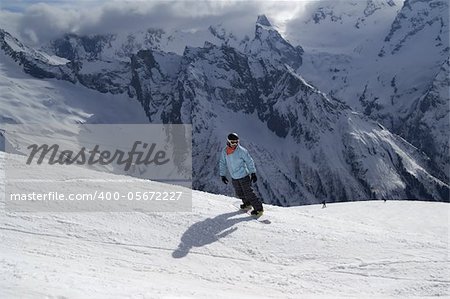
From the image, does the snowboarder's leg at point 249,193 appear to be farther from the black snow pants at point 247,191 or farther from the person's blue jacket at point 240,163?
the person's blue jacket at point 240,163

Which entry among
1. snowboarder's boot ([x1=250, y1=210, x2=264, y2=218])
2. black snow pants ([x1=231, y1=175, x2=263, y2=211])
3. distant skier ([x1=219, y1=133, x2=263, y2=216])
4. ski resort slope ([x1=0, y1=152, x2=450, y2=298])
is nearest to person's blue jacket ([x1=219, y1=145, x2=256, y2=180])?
distant skier ([x1=219, y1=133, x2=263, y2=216])

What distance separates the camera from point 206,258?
33.6 ft

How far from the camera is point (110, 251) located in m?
9.89

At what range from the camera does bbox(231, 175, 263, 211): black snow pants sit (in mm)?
13531

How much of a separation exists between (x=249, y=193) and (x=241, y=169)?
0.68m

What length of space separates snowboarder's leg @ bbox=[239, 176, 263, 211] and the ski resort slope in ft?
1.50

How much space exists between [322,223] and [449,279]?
178 inches

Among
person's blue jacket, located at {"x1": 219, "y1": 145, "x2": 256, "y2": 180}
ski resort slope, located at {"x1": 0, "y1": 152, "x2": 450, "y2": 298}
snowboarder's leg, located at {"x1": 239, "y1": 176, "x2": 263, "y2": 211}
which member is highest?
person's blue jacket, located at {"x1": 219, "y1": 145, "x2": 256, "y2": 180}

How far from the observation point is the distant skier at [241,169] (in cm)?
1340

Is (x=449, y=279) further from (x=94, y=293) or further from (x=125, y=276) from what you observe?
(x=94, y=293)

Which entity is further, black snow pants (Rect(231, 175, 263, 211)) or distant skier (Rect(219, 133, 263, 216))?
black snow pants (Rect(231, 175, 263, 211))

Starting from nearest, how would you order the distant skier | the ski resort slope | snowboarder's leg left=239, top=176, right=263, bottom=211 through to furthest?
1. the ski resort slope
2. the distant skier
3. snowboarder's leg left=239, top=176, right=263, bottom=211

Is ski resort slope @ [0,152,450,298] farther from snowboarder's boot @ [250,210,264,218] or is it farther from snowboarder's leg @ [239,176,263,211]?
snowboarder's leg @ [239,176,263,211]

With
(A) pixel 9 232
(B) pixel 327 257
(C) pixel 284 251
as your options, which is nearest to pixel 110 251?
(A) pixel 9 232
